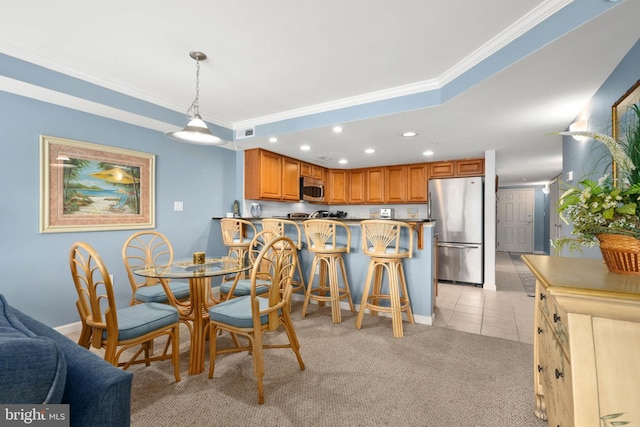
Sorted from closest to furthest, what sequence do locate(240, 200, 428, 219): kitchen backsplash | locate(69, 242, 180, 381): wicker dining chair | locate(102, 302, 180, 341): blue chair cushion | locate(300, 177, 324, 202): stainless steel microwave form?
locate(69, 242, 180, 381): wicker dining chair
locate(102, 302, 180, 341): blue chair cushion
locate(240, 200, 428, 219): kitchen backsplash
locate(300, 177, 324, 202): stainless steel microwave

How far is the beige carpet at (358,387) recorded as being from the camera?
5.17 ft

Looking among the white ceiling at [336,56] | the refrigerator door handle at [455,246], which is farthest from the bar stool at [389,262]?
the refrigerator door handle at [455,246]

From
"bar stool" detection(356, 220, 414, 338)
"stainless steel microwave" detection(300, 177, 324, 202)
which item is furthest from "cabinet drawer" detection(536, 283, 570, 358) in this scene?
"stainless steel microwave" detection(300, 177, 324, 202)

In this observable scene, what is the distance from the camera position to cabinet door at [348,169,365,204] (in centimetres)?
610

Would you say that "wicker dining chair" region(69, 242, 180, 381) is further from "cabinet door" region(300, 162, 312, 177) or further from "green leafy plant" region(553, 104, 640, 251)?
"cabinet door" region(300, 162, 312, 177)

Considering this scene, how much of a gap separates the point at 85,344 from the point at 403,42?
2.91 meters

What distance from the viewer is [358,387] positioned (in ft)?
6.07

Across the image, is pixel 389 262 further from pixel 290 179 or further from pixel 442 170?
pixel 442 170

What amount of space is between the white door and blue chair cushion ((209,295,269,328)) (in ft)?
29.8

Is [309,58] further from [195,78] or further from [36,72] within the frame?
[36,72]

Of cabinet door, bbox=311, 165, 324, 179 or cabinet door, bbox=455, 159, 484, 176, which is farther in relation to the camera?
cabinet door, bbox=311, 165, 324, 179

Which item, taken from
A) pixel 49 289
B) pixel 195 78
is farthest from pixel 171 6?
pixel 49 289

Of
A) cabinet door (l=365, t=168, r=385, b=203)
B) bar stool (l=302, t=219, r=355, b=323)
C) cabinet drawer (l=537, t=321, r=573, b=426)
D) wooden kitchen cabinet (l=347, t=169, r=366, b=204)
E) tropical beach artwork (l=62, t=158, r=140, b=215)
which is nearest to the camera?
cabinet drawer (l=537, t=321, r=573, b=426)

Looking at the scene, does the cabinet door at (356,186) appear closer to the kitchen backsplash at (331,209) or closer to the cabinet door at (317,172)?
the kitchen backsplash at (331,209)
